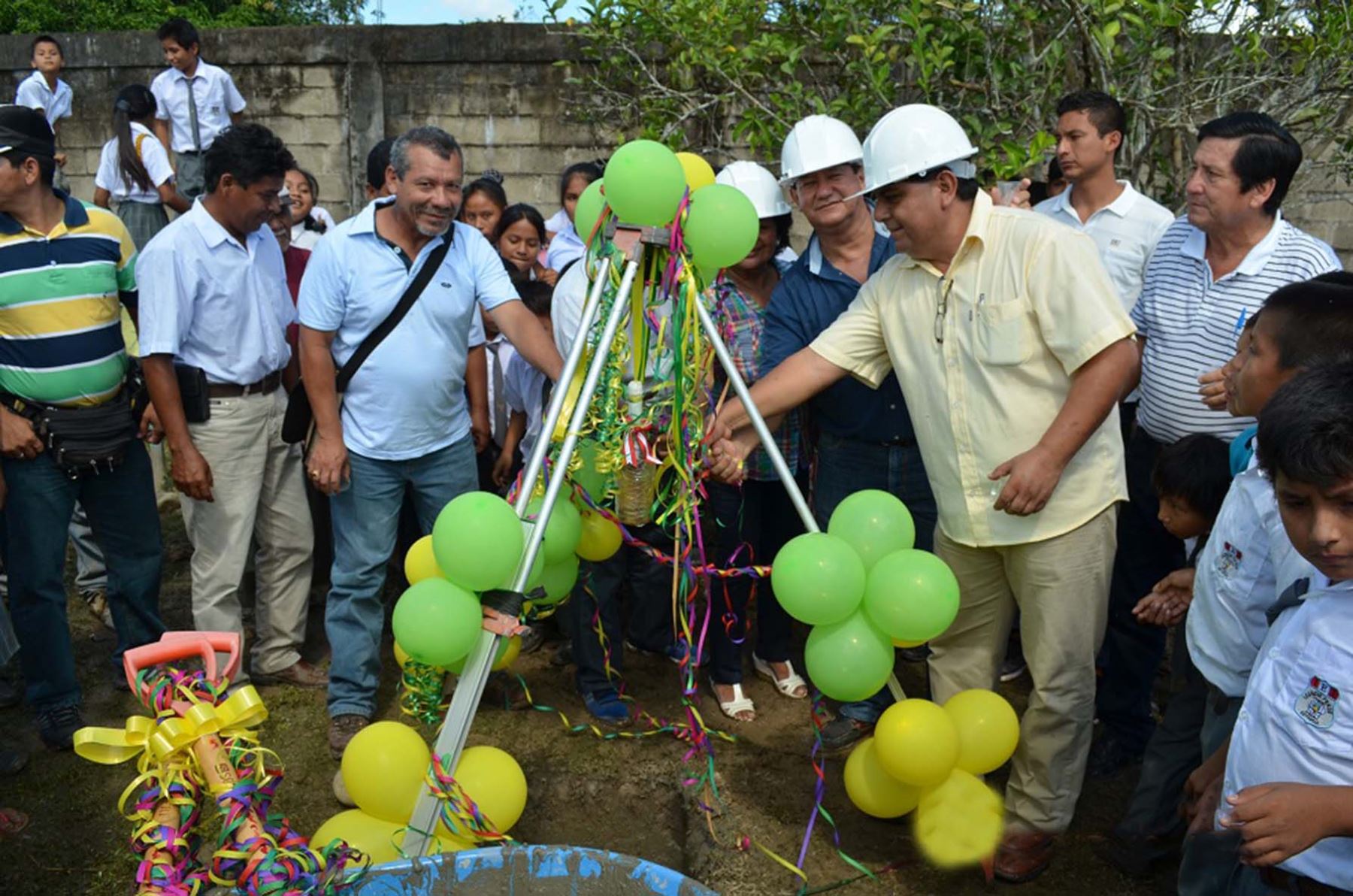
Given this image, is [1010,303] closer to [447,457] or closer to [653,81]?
[447,457]

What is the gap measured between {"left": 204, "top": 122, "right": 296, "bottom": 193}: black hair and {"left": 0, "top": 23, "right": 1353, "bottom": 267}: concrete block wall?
15.1 feet

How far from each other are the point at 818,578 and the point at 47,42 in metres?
8.83

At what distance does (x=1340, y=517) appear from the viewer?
1.81m

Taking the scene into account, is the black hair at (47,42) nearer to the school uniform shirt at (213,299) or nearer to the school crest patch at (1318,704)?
the school uniform shirt at (213,299)

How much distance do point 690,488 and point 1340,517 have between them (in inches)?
63.4

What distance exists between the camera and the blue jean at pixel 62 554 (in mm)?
3955

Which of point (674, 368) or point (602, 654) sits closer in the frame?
point (674, 368)

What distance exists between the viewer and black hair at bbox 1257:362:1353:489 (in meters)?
1.79

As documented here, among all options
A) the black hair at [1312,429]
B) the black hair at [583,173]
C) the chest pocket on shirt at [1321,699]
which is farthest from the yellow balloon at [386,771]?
the black hair at [583,173]

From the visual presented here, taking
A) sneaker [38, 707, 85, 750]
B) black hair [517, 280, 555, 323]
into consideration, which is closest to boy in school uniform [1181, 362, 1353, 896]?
black hair [517, 280, 555, 323]

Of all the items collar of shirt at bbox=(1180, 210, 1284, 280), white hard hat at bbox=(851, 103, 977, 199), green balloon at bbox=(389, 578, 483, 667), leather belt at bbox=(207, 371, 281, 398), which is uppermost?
white hard hat at bbox=(851, 103, 977, 199)

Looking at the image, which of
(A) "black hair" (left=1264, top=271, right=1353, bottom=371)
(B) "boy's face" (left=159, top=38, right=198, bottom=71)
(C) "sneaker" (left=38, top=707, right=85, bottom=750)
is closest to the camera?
(A) "black hair" (left=1264, top=271, right=1353, bottom=371)

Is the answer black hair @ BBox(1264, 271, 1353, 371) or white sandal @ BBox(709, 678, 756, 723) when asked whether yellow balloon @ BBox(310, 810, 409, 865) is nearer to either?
white sandal @ BBox(709, 678, 756, 723)

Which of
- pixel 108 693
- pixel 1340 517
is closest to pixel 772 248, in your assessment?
pixel 1340 517
